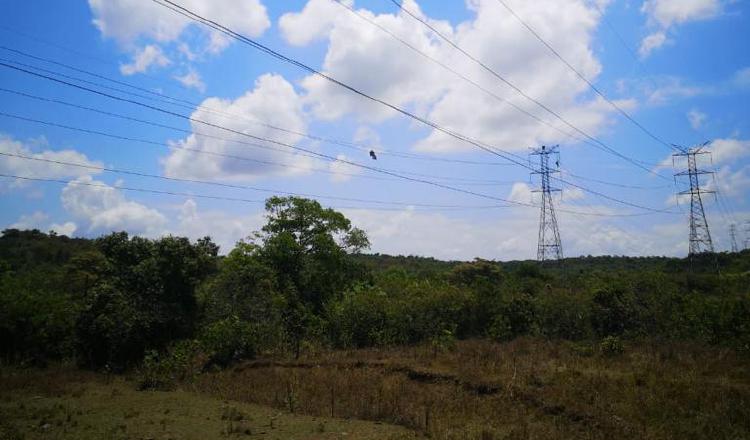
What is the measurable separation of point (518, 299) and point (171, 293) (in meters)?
17.5

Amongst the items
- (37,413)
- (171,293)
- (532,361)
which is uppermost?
(171,293)

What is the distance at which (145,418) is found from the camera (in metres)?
13.8

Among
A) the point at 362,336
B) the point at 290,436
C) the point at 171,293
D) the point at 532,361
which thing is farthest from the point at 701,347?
the point at 171,293

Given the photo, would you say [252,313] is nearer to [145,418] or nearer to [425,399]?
[145,418]

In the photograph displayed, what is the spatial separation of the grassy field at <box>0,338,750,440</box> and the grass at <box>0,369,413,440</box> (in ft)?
0.14

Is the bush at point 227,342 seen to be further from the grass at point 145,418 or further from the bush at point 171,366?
the grass at point 145,418

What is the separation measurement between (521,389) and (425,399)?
9.76ft

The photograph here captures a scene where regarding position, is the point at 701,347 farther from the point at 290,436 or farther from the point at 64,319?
the point at 64,319

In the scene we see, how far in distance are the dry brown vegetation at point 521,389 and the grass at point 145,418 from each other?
1018mm

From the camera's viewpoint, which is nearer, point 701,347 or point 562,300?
point 701,347

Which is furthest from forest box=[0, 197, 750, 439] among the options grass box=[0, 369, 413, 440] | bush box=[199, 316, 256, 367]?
grass box=[0, 369, 413, 440]

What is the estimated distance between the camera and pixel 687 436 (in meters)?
11.1

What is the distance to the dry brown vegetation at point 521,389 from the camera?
1195cm

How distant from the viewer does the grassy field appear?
11984mm
